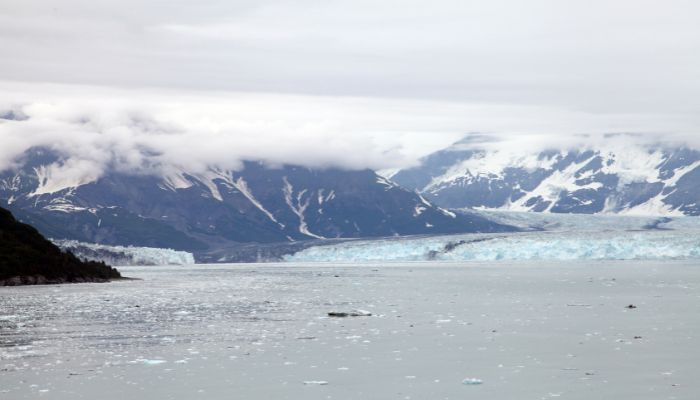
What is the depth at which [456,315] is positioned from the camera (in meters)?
49.7

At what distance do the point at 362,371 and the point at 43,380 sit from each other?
8.63 metres

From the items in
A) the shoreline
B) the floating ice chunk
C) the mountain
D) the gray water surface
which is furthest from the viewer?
the mountain

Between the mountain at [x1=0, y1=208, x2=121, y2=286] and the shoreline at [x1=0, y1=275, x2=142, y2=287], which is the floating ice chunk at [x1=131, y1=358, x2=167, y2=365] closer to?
the shoreline at [x1=0, y1=275, x2=142, y2=287]

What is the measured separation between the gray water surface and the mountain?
140ft

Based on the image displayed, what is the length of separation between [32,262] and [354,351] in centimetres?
7735

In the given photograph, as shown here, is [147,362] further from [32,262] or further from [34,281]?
[32,262]

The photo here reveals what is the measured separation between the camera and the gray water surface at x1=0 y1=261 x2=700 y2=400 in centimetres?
2573

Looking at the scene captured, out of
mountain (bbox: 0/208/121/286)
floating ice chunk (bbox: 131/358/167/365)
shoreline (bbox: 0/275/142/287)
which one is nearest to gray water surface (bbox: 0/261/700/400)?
floating ice chunk (bbox: 131/358/167/365)

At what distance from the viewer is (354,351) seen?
33.6 meters

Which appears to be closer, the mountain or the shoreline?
the shoreline

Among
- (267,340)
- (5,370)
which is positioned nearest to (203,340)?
(267,340)

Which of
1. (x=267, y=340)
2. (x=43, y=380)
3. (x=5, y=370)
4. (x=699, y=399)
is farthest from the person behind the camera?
(x=267, y=340)

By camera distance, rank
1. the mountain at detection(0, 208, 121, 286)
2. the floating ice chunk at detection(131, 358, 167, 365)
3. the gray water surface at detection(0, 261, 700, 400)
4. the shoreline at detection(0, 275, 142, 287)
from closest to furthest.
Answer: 1. the gray water surface at detection(0, 261, 700, 400)
2. the floating ice chunk at detection(131, 358, 167, 365)
3. the shoreline at detection(0, 275, 142, 287)
4. the mountain at detection(0, 208, 121, 286)

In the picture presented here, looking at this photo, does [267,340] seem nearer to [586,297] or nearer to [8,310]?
[8,310]
